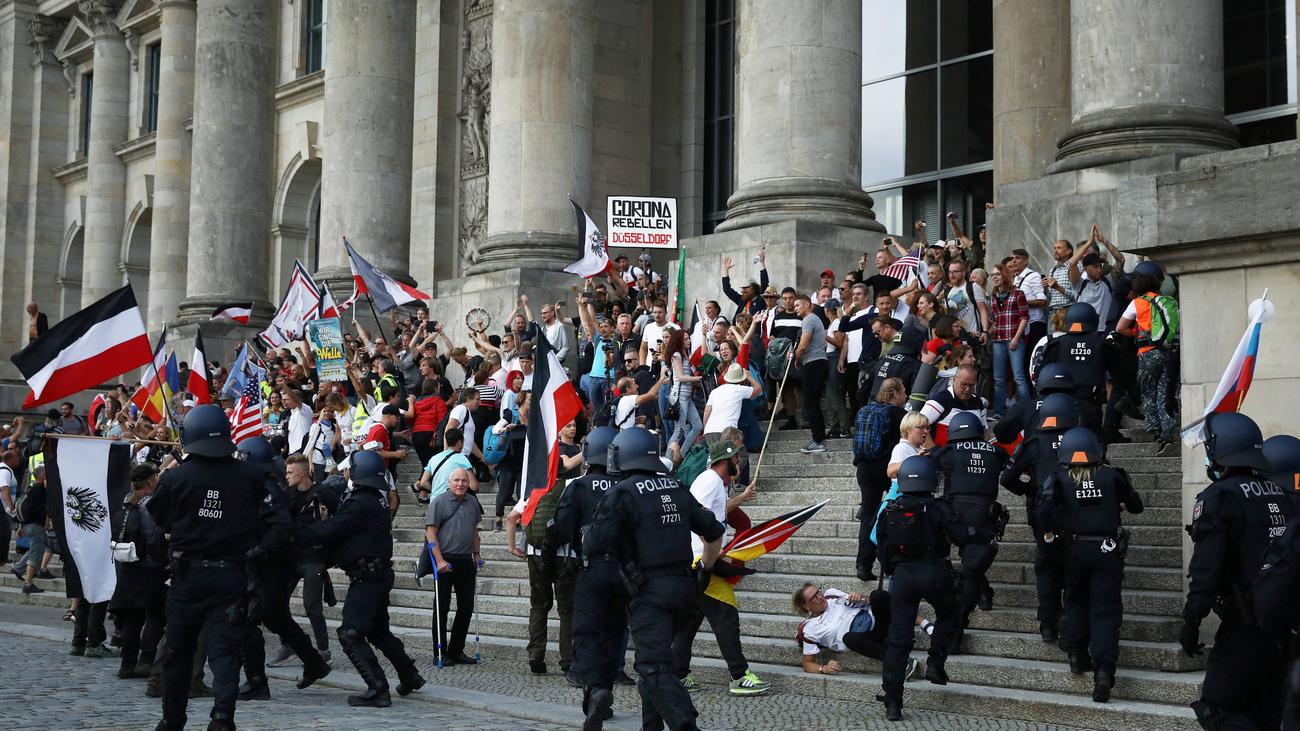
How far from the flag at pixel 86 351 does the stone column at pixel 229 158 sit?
16.9m

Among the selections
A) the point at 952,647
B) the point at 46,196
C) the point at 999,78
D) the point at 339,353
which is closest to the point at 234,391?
the point at 339,353

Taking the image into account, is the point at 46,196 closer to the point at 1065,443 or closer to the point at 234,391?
the point at 234,391

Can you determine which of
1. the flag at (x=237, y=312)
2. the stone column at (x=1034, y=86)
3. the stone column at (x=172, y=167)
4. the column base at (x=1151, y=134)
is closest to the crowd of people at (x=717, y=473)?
the column base at (x=1151, y=134)

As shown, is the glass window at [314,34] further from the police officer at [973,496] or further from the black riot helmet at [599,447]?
the police officer at [973,496]

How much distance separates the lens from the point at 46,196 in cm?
4272

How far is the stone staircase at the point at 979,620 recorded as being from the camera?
898 cm

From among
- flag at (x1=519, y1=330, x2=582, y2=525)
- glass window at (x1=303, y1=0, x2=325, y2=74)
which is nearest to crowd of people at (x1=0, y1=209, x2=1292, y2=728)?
flag at (x1=519, y1=330, x2=582, y2=525)

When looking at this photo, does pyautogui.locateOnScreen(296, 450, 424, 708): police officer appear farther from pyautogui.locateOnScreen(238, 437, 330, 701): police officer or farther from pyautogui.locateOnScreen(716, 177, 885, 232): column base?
pyautogui.locateOnScreen(716, 177, 885, 232): column base

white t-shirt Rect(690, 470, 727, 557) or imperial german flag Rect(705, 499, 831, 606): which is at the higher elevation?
white t-shirt Rect(690, 470, 727, 557)

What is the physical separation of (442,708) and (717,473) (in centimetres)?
236

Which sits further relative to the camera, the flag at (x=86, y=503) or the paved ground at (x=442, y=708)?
the flag at (x=86, y=503)

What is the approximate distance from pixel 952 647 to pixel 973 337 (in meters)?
4.50

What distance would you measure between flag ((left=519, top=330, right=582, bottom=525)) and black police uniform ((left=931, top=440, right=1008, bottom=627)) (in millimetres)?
2927

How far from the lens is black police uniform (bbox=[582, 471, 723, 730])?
812 cm
